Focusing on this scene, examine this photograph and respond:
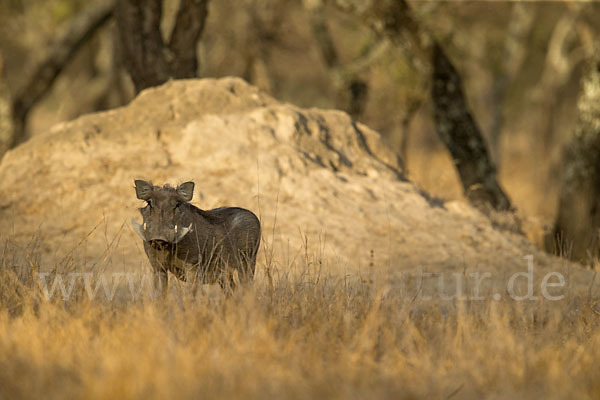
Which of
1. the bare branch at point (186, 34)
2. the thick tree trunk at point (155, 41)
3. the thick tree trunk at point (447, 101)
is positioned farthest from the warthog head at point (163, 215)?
the thick tree trunk at point (447, 101)

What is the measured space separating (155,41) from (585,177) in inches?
229

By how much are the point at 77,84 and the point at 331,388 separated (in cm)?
1950

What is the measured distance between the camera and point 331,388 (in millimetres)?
4070

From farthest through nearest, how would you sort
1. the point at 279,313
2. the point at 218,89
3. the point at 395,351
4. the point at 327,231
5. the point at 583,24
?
the point at 583,24 → the point at 218,89 → the point at 327,231 → the point at 279,313 → the point at 395,351

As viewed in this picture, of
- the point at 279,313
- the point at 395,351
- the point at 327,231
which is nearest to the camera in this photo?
the point at 395,351

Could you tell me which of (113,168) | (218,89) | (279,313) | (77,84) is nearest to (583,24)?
(218,89)

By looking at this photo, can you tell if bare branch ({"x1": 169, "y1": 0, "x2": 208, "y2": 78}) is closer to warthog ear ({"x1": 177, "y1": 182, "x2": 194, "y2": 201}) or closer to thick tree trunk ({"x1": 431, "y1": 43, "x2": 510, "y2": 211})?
thick tree trunk ({"x1": 431, "y1": 43, "x2": 510, "y2": 211})

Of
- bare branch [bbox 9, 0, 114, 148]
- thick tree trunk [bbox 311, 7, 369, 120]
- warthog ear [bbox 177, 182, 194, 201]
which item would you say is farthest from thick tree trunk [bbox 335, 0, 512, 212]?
warthog ear [bbox 177, 182, 194, 201]

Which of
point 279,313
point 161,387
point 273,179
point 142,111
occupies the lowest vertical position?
point 161,387

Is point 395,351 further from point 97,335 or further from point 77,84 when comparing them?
point 77,84

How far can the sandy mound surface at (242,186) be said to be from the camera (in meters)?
8.20

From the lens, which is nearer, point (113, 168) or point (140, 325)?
point (140, 325)

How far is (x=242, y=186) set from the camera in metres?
8.66

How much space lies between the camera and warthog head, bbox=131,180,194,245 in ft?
17.9
